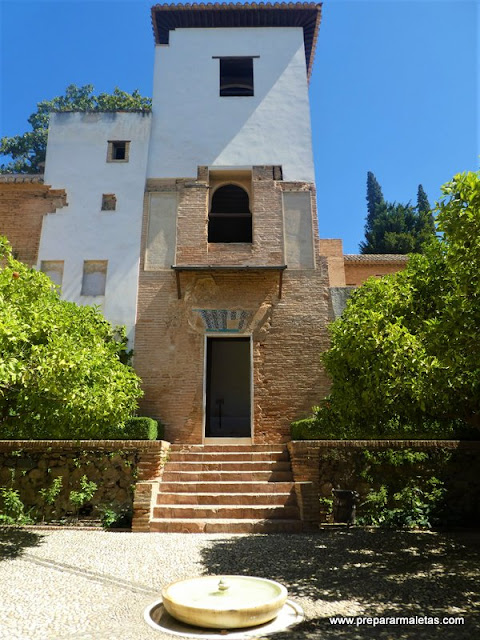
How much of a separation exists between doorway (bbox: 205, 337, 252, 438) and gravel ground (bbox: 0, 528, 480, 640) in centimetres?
818

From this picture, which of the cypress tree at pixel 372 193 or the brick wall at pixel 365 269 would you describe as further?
the cypress tree at pixel 372 193

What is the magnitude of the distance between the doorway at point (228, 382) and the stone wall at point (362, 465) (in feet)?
22.8

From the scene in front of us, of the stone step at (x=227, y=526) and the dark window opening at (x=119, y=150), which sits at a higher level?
the dark window opening at (x=119, y=150)

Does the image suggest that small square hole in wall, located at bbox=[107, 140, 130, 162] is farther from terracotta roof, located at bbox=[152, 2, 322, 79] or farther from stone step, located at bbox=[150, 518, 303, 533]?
stone step, located at bbox=[150, 518, 303, 533]

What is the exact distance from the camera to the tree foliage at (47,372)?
518 cm

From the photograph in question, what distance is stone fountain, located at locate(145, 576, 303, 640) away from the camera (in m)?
3.30

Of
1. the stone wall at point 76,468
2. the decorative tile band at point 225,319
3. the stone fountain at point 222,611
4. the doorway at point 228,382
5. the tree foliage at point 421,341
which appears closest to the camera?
the stone fountain at point 222,611

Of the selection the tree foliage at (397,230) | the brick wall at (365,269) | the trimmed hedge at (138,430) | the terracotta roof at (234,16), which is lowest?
the trimmed hedge at (138,430)

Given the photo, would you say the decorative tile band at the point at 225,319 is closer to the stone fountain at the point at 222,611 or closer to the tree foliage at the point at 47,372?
the tree foliage at the point at 47,372

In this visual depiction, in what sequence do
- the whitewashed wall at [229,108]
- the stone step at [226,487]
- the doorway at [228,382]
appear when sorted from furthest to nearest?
1. the doorway at [228,382]
2. the whitewashed wall at [229,108]
3. the stone step at [226,487]

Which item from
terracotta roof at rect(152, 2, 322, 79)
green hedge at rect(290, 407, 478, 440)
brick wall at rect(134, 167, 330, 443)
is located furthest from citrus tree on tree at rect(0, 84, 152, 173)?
green hedge at rect(290, 407, 478, 440)

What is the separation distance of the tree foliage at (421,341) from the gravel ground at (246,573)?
65.1 inches

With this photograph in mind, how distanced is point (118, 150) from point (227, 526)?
976cm

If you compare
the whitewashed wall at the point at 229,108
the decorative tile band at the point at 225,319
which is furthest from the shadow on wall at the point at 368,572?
the whitewashed wall at the point at 229,108
